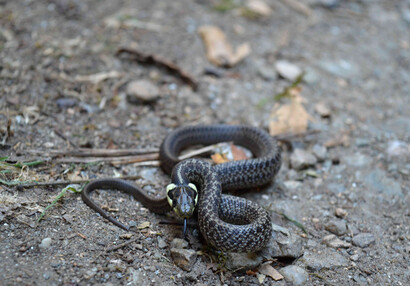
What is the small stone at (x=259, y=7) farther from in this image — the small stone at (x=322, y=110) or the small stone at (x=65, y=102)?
the small stone at (x=65, y=102)

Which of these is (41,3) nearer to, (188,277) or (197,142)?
(197,142)

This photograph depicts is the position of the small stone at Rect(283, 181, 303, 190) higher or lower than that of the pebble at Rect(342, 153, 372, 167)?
lower

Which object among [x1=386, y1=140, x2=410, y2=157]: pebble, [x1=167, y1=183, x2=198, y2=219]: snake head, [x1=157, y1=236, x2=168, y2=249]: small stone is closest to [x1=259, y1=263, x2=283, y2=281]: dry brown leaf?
[x1=167, y1=183, x2=198, y2=219]: snake head

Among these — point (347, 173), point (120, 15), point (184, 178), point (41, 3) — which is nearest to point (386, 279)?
point (347, 173)

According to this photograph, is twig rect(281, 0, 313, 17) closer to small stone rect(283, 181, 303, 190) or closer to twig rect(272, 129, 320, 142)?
twig rect(272, 129, 320, 142)

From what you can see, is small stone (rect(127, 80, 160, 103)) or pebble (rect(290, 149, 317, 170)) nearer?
pebble (rect(290, 149, 317, 170))

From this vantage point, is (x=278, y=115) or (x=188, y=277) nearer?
(x=188, y=277)

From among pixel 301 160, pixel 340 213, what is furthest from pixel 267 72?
pixel 340 213
